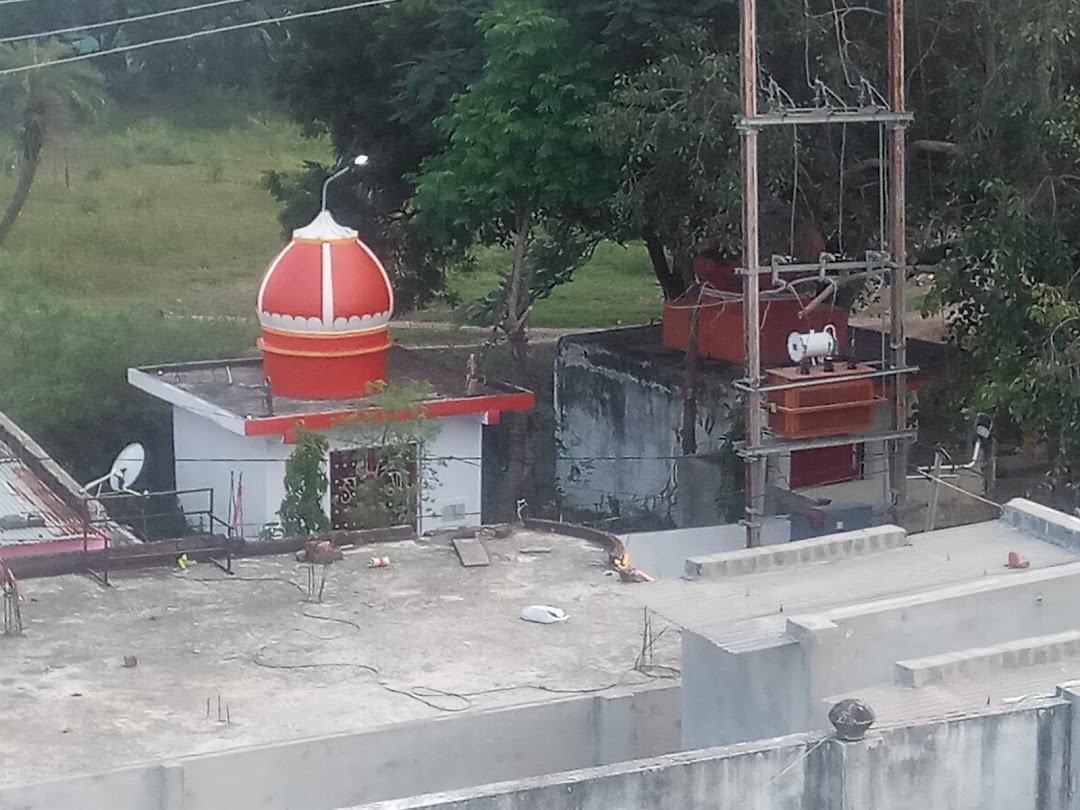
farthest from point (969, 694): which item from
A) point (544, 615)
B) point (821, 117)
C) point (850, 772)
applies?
point (821, 117)

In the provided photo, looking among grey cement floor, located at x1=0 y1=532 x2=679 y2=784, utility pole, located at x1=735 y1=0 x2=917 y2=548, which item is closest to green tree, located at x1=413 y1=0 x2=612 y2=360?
utility pole, located at x1=735 y1=0 x2=917 y2=548

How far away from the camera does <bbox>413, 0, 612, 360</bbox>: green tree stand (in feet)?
67.3

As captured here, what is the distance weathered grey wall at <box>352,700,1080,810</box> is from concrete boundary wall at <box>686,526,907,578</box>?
8.75 feet

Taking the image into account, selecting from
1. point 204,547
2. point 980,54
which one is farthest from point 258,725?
point 980,54

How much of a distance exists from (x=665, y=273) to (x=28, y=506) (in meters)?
11.1

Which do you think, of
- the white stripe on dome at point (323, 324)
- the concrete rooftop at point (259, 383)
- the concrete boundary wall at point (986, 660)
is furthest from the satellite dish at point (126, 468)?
the concrete boundary wall at point (986, 660)

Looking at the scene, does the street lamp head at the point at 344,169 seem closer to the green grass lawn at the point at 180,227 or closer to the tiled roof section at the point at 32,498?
the tiled roof section at the point at 32,498

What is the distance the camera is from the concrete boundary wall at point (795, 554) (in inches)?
428

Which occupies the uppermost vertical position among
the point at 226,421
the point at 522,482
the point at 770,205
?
the point at 770,205

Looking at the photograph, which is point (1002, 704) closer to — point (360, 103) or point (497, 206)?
point (497, 206)

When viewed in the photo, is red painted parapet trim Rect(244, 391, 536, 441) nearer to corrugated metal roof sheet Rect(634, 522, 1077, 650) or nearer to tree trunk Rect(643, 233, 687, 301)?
tree trunk Rect(643, 233, 687, 301)

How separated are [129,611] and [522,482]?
10573 mm

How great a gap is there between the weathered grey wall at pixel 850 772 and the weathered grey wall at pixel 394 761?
2.27 metres

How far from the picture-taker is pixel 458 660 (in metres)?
11.6
